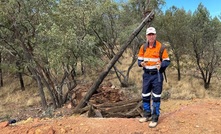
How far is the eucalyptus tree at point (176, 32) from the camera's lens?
24.8m

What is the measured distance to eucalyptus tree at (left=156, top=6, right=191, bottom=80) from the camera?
2477 cm

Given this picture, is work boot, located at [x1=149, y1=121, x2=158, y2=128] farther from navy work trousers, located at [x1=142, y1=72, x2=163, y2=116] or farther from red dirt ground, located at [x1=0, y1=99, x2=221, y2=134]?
navy work trousers, located at [x1=142, y1=72, x2=163, y2=116]

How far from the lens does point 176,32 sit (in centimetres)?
2494

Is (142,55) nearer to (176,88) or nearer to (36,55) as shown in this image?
(36,55)

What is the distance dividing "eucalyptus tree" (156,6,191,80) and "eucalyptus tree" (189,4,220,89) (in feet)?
2.17

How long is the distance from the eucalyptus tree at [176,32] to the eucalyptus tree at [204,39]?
0.66 m

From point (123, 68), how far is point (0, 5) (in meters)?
18.1

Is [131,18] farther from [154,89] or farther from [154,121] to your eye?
[154,121]

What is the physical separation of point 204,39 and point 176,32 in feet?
7.81

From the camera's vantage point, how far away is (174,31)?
82.0ft

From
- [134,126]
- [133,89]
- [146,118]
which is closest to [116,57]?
[146,118]

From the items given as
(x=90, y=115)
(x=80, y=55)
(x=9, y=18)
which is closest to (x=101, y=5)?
(x=80, y=55)

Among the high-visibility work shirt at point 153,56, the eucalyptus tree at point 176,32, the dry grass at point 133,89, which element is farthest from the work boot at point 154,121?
the eucalyptus tree at point 176,32

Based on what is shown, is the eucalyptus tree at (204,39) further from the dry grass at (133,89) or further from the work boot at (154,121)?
the work boot at (154,121)
